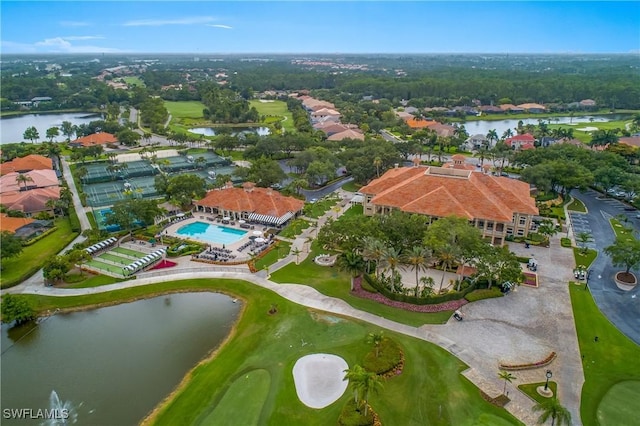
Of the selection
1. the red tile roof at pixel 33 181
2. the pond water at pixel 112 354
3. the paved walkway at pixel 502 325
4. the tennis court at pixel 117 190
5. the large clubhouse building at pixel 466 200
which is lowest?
the pond water at pixel 112 354

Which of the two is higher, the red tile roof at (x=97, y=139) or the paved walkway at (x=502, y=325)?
the red tile roof at (x=97, y=139)

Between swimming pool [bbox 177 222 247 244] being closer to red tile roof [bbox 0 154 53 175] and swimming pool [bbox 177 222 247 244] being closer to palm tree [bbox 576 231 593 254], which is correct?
palm tree [bbox 576 231 593 254]

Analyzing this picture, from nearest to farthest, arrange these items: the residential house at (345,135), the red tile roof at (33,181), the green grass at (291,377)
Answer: the green grass at (291,377), the red tile roof at (33,181), the residential house at (345,135)

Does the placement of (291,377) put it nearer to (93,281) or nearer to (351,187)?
(93,281)

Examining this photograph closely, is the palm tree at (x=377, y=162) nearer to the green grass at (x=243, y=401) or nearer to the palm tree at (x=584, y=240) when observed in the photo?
the palm tree at (x=584, y=240)

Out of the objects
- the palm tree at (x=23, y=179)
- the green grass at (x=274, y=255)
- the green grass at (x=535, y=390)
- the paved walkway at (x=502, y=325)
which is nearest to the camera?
the green grass at (x=535, y=390)

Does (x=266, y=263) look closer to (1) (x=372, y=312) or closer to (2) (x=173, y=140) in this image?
(1) (x=372, y=312)

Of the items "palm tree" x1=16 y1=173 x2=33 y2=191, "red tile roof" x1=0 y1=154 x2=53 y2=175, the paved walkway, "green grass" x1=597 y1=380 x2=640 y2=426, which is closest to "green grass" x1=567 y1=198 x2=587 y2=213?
the paved walkway

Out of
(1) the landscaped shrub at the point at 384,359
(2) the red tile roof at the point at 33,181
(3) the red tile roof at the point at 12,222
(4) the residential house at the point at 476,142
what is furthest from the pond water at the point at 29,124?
(1) the landscaped shrub at the point at 384,359
